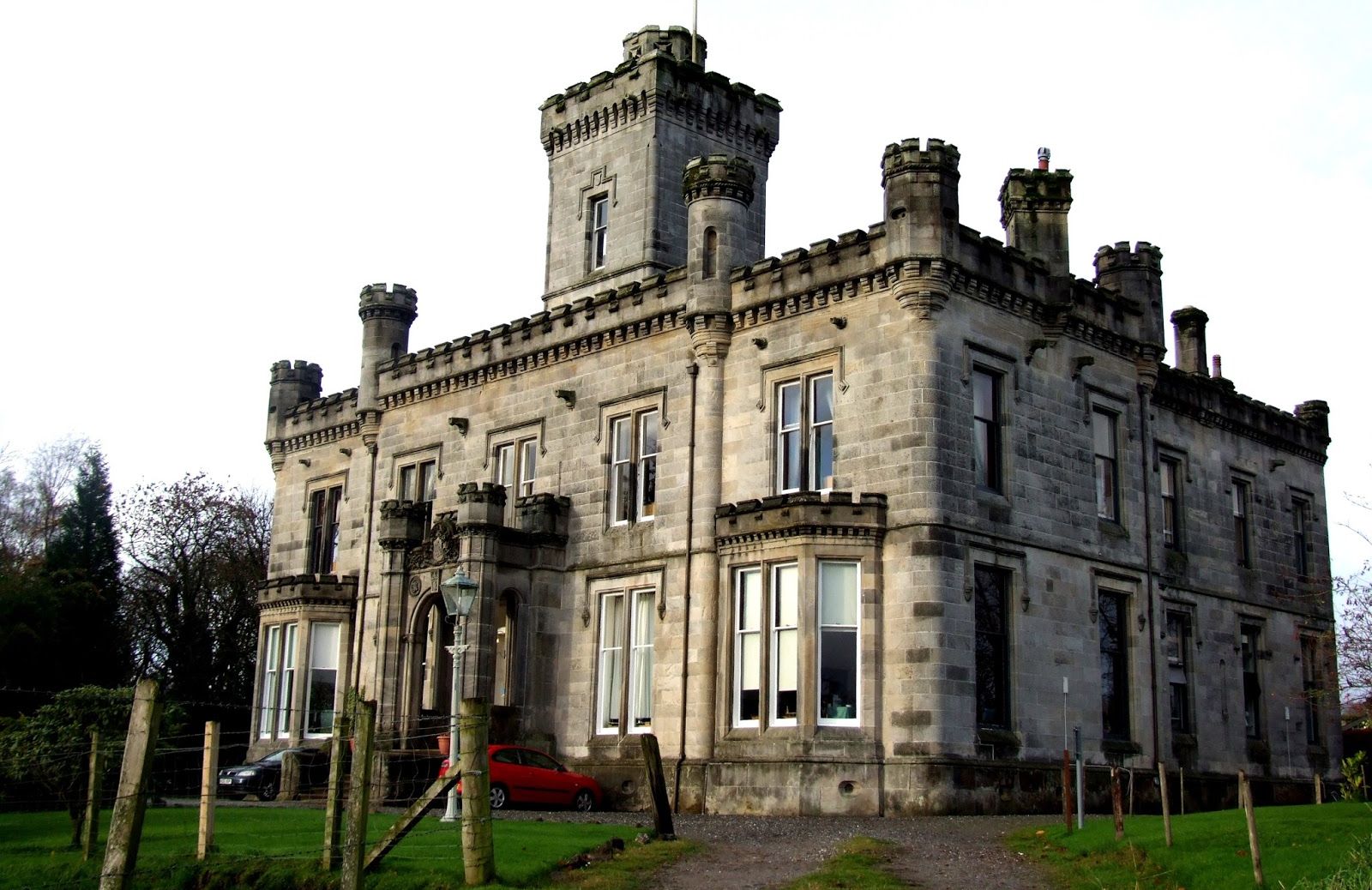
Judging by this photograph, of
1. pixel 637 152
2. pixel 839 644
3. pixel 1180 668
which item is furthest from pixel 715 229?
pixel 1180 668

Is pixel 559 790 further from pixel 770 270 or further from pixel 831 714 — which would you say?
pixel 770 270

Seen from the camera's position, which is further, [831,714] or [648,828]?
[831,714]

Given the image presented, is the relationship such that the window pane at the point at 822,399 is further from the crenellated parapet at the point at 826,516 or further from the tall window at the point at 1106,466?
the tall window at the point at 1106,466

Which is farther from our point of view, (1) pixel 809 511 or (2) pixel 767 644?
(2) pixel 767 644

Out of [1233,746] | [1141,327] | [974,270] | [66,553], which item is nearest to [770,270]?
[974,270]

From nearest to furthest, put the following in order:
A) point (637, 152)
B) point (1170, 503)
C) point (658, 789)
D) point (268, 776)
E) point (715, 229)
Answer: point (658, 789), point (715, 229), point (1170, 503), point (268, 776), point (637, 152)

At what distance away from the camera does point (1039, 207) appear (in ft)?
97.9

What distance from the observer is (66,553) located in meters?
50.6

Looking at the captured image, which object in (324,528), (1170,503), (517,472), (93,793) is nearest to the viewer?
(93,793)

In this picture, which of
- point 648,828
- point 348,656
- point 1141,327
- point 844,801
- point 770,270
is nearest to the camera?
point 648,828

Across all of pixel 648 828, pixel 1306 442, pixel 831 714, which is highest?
pixel 1306 442

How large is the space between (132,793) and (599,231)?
78.6 feet

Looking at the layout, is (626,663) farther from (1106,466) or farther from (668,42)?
(668,42)

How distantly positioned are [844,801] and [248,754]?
2055 centimetres
